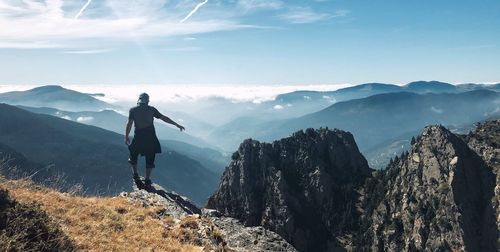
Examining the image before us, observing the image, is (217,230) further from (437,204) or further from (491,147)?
(491,147)

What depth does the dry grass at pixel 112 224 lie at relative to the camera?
15.1 meters

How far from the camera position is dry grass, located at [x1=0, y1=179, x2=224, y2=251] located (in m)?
15.1

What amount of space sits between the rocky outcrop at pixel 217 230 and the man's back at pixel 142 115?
4193 mm

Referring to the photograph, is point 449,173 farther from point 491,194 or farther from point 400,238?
point 400,238

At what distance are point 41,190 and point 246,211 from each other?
182 m

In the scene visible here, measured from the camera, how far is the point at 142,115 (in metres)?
25.5

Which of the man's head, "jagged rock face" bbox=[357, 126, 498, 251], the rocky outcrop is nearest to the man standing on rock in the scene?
the man's head

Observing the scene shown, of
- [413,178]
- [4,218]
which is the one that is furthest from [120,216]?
[413,178]

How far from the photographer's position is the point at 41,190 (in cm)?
2003

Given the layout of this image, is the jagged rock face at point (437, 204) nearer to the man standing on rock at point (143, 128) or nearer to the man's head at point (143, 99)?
the man standing on rock at point (143, 128)

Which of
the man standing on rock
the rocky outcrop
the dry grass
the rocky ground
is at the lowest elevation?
the rocky ground

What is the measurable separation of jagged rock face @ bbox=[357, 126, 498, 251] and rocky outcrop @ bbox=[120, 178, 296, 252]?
476ft

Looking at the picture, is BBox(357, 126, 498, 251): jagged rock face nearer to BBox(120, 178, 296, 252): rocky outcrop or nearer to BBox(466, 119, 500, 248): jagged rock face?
BBox(466, 119, 500, 248): jagged rock face

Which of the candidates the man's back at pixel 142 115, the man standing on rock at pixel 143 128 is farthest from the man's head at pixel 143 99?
the man's back at pixel 142 115
